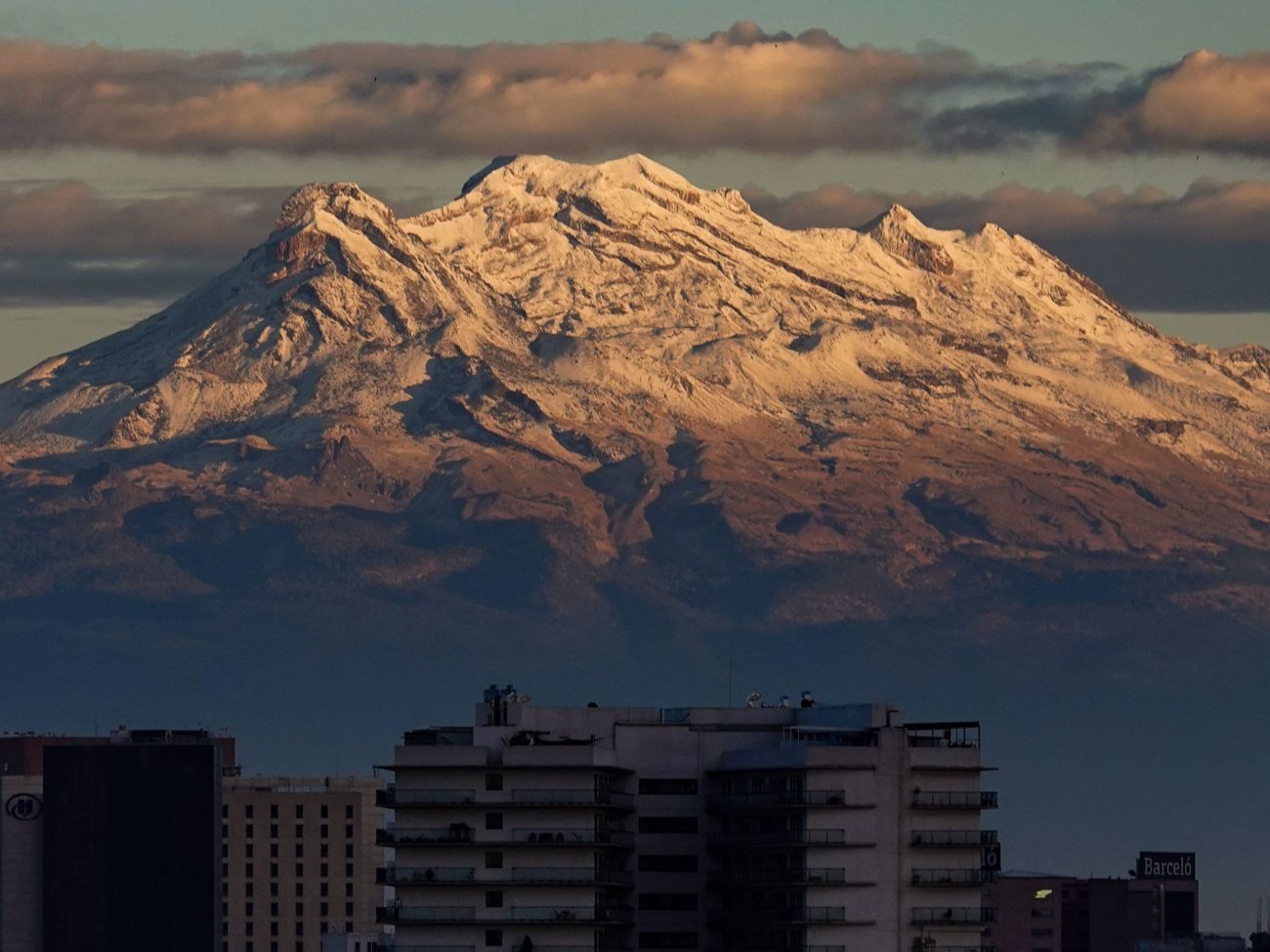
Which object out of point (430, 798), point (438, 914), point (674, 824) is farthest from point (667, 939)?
point (430, 798)

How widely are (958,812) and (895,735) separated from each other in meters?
4.15

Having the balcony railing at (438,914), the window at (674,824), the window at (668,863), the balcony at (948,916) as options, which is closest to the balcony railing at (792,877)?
the window at (668,863)

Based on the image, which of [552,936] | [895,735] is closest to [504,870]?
[552,936]

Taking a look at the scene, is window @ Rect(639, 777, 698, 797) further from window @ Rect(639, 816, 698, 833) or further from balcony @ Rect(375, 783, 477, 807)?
balcony @ Rect(375, 783, 477, 807)

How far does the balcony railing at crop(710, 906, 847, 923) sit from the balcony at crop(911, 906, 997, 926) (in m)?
3.68

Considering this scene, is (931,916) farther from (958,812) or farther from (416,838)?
(416,838)

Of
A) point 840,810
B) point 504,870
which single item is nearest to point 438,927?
point 504,870

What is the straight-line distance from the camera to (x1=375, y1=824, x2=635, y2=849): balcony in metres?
193

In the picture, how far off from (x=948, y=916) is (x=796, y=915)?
7063 mm

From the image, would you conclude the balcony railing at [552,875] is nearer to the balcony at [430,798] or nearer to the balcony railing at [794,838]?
the balcony at [430,798]

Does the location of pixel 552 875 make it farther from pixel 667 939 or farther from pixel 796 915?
pixel 796 915

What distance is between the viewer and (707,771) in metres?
198

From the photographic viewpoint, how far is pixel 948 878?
644 ft

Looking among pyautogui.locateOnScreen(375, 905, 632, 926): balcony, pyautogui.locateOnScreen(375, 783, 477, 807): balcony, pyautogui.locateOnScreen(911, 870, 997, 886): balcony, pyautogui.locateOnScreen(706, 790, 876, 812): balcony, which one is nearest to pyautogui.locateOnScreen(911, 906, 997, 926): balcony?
pyautogui.locateOnScreen(911, 870, 997, 886): balcony
